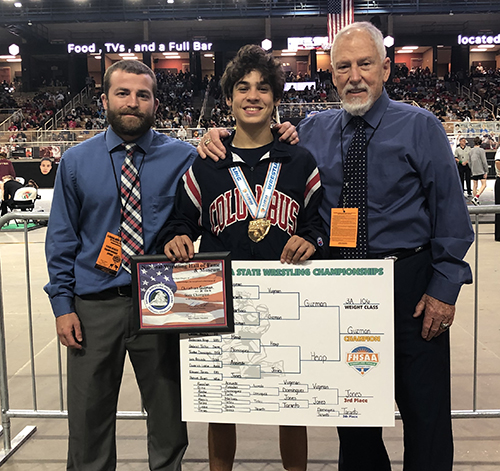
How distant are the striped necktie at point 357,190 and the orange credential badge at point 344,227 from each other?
0.13 ft

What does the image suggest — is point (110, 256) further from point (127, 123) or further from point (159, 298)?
point (127, 123)

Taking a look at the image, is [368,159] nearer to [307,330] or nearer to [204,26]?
[307,330]

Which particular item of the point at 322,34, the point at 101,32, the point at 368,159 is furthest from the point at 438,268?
the point at 101,32

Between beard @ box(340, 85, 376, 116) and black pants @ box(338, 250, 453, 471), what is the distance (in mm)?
656

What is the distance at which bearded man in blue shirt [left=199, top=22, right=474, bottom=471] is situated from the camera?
1.97 meters

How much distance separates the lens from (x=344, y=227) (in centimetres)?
202

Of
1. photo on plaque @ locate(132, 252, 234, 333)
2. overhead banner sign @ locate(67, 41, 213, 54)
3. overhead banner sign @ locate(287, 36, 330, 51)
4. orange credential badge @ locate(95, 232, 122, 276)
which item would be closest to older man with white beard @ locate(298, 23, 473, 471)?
photo on plaque @ locate(132, 252, 234, 333)

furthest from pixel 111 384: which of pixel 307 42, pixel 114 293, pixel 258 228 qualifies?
pixel 307 42

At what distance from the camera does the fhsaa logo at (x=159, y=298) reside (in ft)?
6.45

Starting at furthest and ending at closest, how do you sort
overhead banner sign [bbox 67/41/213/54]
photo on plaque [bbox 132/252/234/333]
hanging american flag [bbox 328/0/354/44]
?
overhead banner sign [bbox 67/41/213/54] → hanging american flag [bbox 328/0/354/44] → photo on plaque [bbox 132/252/234/333]

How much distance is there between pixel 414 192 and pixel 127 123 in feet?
4.20

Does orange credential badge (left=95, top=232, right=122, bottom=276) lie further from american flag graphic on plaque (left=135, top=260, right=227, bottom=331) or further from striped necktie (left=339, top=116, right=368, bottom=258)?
striped necktie (left=339, top=116, right=368, bottom=258)

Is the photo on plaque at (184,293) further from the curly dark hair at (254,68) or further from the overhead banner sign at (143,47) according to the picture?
the overhead banner sign at (143,47)

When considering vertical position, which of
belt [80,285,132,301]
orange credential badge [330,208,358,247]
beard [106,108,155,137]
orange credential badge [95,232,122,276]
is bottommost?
belt [80,285,132,301]
